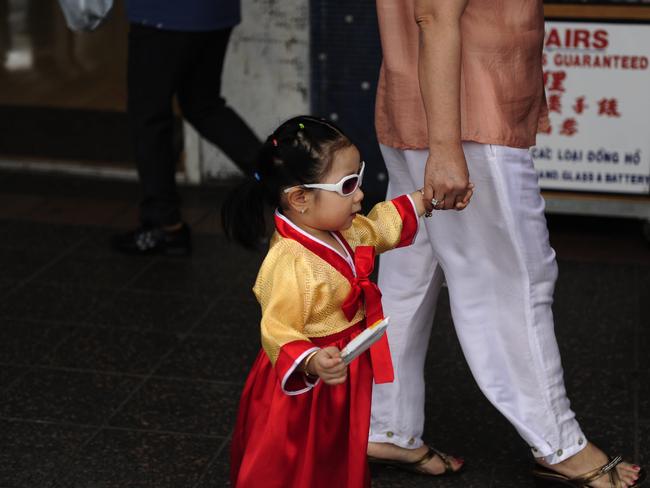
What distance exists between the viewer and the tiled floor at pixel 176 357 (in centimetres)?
347

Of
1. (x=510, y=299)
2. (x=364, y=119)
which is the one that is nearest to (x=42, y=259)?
(x=364, y=119)

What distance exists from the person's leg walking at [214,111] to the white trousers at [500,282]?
207 cm

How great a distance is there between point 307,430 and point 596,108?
2912 millimetres

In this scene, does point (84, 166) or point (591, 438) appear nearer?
point (591, 438)

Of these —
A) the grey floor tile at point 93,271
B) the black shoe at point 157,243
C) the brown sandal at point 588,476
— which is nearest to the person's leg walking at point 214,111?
the black shoe at point 157,243

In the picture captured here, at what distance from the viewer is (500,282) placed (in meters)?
3.04

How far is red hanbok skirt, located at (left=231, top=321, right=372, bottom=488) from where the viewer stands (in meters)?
2.69

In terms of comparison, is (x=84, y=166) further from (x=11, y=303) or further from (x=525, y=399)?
(x=525, y=399)

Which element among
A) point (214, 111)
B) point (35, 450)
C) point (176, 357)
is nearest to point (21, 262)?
point (214, 111)

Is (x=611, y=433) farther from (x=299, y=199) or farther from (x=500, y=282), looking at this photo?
(x=299, y=199)

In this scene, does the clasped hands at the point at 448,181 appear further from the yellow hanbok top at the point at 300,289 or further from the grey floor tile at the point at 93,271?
the grey floor tile at the point at 93,271

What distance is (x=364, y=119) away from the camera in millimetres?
5602

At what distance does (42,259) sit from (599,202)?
2.45 meters

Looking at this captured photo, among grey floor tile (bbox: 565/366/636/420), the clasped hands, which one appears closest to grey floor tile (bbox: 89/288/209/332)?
grey floor tile (bbox: 565/366/636/420)
